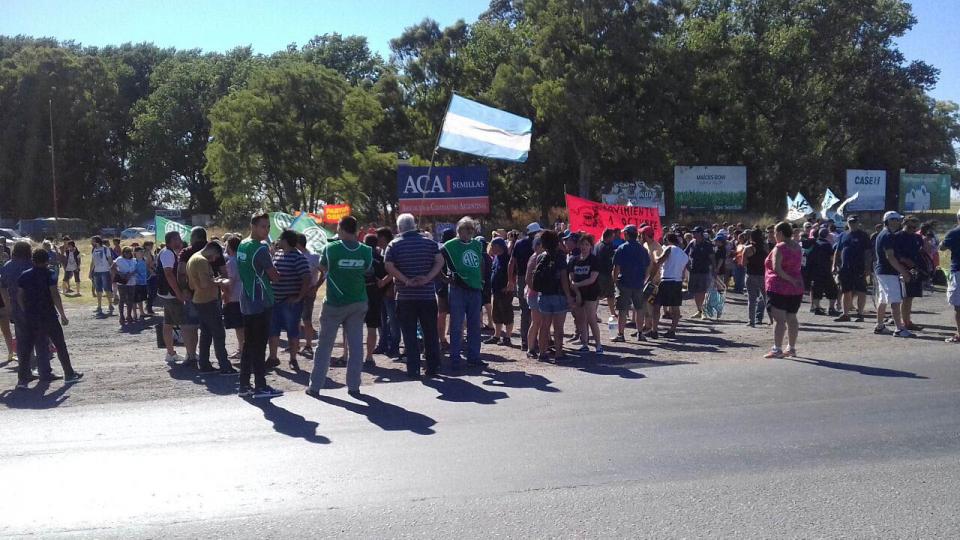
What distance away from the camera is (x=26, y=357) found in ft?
31.5

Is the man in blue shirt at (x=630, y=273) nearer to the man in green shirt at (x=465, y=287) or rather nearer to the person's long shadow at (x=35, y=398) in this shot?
the man in green shirt at (x=465, y=287)

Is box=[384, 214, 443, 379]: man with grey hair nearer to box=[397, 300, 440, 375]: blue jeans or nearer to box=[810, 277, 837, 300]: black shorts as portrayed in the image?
box=[397, 300, 440, 375]: blue jeans

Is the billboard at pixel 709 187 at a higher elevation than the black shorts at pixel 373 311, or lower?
higher

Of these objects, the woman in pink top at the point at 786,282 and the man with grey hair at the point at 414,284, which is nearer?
the man with grey hair at the point at 414,284

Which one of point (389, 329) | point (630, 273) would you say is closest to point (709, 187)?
point (630, 273)

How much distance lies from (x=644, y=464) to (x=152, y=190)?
6578 centimetres

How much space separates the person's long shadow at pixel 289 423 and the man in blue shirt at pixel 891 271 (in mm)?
8715

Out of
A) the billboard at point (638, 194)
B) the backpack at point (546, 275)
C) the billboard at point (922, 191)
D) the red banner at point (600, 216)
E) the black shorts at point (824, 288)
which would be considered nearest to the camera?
the backpack at point (546, 275)

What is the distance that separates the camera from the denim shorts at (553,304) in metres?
10.6

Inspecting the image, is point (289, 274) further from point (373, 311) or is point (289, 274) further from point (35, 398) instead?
point (35, 398)

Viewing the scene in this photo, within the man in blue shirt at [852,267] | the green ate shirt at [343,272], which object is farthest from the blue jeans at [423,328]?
the man in blue shirt at [852,267]

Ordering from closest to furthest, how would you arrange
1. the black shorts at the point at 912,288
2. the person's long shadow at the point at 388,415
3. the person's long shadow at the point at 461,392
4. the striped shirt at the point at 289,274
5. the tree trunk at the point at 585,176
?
the person's long shadow at the point at 388,415 → the person's long shadow at the point at 461,392 → the striped shirt at the point at 289,274 → the black shorts at the point at 912,288 → the tree trunk at the point at 585,176

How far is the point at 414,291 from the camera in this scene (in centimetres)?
954

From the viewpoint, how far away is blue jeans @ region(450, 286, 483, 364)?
10.1m
